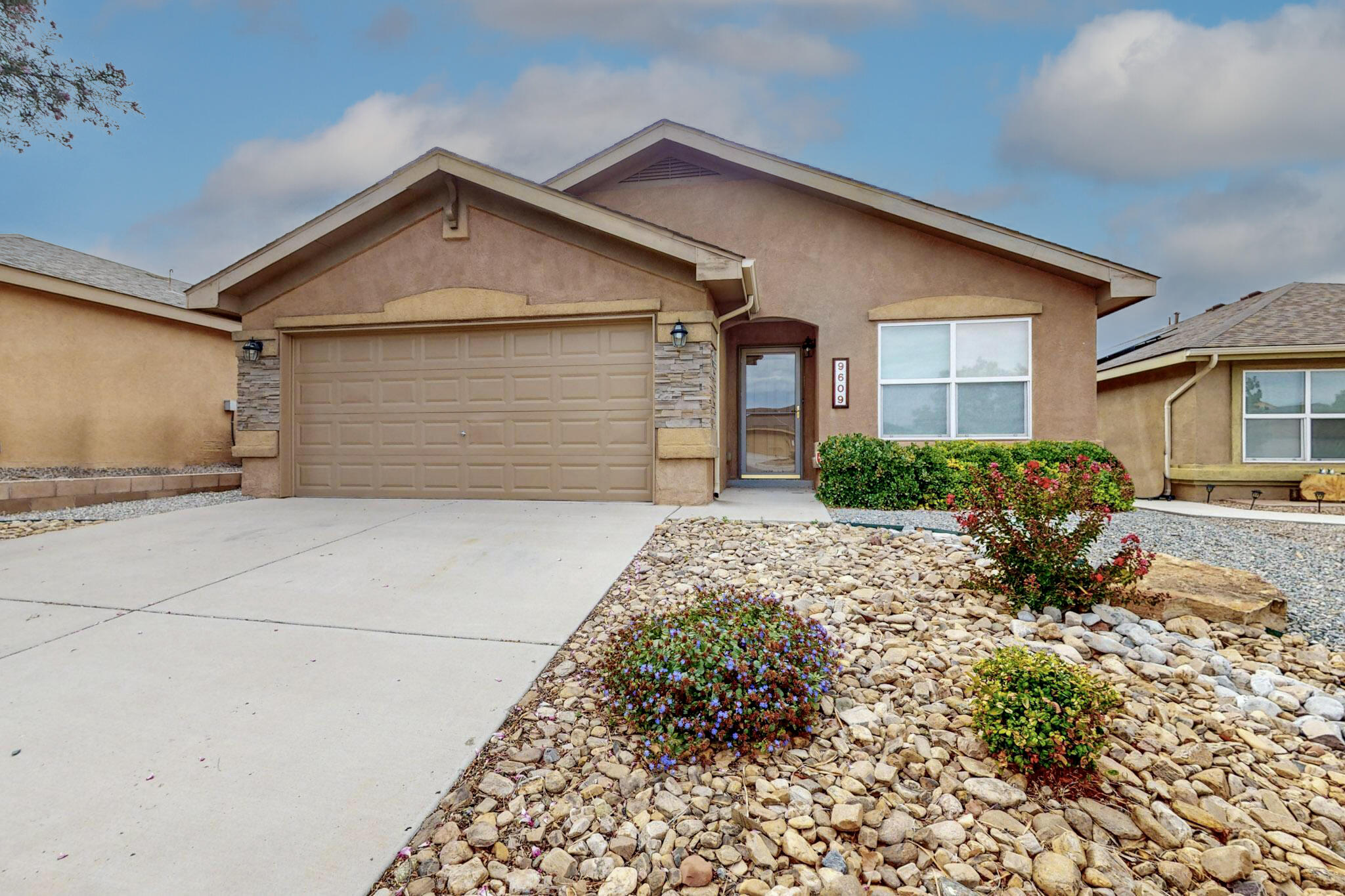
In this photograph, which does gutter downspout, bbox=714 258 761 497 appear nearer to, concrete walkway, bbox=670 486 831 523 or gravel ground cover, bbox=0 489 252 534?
concrete walkway, bbox=670 486 831 523

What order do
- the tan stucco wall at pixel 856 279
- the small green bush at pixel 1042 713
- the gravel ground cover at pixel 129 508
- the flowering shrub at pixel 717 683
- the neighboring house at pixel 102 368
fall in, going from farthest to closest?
1. the neighboring house at pixel 102 368
2. the tan stucco wall at pixel 856 279
3. the gravel ground cover at pixel 129 508
4. the flowering shrub at pixel 717 683
5. the small green bush at pixel 1042 713

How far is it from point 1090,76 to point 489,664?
55.4ft

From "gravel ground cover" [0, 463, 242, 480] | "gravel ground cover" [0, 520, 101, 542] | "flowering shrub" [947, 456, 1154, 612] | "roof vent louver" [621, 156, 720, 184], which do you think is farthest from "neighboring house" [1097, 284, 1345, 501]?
"gravel ground cover" [0, 463, 242, 480]

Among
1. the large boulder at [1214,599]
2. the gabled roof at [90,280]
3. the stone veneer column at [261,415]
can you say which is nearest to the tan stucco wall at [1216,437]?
the large boulder at [1214,599]

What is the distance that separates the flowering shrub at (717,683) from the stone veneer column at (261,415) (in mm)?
7582

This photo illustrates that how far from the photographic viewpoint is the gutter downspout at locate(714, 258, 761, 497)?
23.4 feet

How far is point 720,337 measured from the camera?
28.4ft

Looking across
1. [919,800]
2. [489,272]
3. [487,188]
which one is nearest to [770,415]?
[489,272]

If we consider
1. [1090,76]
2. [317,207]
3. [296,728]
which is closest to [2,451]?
[296,728]

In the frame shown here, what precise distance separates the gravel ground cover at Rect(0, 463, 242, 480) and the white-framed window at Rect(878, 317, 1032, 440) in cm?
1127

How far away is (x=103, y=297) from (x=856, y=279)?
40.2 ft

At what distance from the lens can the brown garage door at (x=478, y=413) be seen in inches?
296

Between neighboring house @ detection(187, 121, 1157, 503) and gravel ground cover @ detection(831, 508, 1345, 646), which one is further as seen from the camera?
neighboring house @ detection(187, 121, 1157, 503)

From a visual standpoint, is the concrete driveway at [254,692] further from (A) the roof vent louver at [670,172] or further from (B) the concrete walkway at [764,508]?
(A) the roof vent louver at [670,172]
